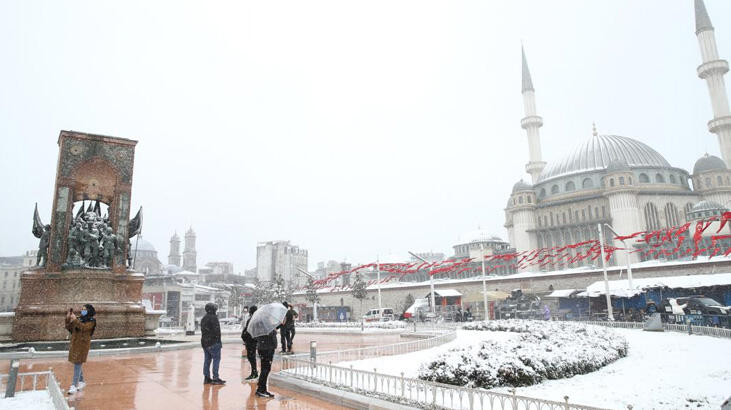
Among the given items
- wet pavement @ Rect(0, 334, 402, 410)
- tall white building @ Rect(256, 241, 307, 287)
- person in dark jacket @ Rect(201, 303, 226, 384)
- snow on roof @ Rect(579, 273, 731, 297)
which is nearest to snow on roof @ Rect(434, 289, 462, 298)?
snow on roof @ Rect(579, 273, 731, 297)

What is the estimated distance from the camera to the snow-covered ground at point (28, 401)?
271 inches

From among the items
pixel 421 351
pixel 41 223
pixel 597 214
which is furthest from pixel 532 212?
pixel 41 223

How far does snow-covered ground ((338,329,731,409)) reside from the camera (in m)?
8.10

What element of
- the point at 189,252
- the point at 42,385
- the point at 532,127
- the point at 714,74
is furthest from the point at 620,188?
the point at 189,252

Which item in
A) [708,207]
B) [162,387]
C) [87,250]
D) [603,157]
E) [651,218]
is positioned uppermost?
[603,157]

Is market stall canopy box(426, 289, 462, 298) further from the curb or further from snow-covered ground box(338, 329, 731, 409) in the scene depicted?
the curb

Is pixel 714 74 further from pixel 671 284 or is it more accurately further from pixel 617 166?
pixel 671 284

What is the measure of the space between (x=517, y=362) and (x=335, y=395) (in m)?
4.17

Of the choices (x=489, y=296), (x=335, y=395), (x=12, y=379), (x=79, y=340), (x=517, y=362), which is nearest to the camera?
(x=335, y=395)

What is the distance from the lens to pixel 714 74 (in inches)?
2028

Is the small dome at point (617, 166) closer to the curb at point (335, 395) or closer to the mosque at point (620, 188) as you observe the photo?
the mosque at point (620, 188)

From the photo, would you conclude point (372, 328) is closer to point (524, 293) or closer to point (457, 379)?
point (524, 293)

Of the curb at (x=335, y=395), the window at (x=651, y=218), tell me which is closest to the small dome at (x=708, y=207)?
the window at (x=651, y=218)

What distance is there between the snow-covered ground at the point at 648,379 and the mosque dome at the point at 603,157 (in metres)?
50.5
